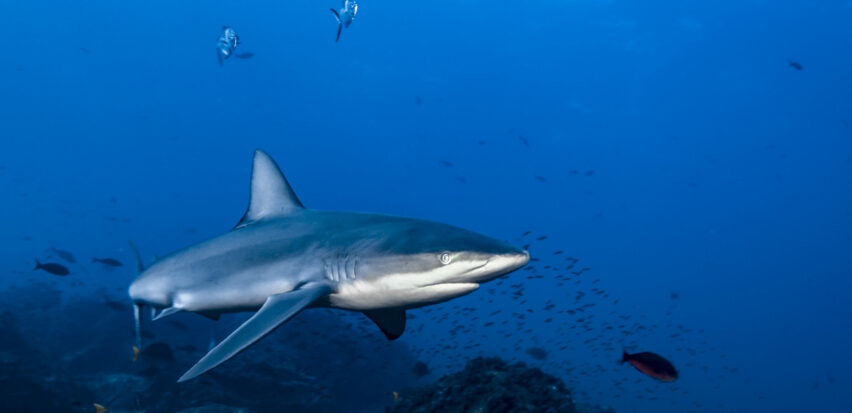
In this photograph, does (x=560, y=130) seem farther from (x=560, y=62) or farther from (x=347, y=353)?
(x=347, y=353)

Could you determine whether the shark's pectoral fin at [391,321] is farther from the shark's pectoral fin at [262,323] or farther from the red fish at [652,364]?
the red fish at [652,364]

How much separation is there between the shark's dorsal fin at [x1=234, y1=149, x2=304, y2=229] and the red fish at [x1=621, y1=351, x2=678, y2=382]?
17.1ft

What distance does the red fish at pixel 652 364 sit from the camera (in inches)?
245

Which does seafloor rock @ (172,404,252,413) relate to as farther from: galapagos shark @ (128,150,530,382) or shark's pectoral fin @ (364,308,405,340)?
shark's pectoral fin @ (364,308,405,340)

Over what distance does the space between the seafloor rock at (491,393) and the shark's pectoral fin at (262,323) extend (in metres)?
3.21

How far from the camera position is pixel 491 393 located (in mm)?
5219

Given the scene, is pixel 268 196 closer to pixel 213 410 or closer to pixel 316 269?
pixel 316 269

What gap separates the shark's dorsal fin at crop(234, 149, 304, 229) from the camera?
164 inches

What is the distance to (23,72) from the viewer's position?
71125mm

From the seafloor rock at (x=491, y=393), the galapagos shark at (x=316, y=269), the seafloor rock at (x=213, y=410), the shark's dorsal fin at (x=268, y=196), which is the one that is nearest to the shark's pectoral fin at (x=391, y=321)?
the galapagos shark at (x=316, y=269)

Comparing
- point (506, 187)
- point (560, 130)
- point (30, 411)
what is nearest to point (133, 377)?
point (30, 411)

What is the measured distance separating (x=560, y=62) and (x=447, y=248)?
56627 millimetres

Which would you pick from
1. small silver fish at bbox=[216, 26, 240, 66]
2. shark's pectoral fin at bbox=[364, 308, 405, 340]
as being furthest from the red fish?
small silver fish at bbox=[216, 26, 240, 66]

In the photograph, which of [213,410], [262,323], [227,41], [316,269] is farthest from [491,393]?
[227,41]
